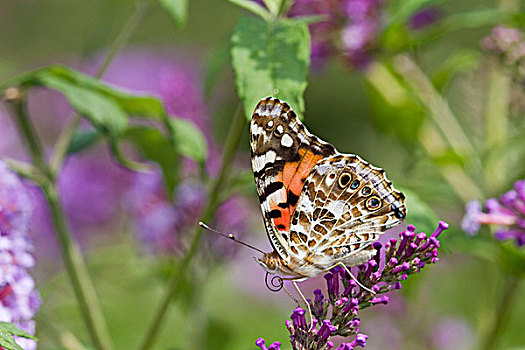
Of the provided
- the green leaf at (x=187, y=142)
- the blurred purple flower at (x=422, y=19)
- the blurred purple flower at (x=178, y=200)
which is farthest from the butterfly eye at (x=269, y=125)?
the blurred purple flower at (x=422, y=19)

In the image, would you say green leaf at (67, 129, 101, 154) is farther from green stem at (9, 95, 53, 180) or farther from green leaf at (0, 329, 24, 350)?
green leaf at (0, 329, 24, 350)

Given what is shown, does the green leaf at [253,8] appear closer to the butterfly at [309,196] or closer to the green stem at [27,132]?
the butterfly at [309,196]

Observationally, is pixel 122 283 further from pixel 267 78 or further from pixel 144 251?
pixel 267 78

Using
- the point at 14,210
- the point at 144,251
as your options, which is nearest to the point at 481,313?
the point at 144,251

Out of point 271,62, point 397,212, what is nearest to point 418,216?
point 397,212

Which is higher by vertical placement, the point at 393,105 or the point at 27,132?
the point at 393,105

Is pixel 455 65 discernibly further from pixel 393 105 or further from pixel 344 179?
pixel 344 179
